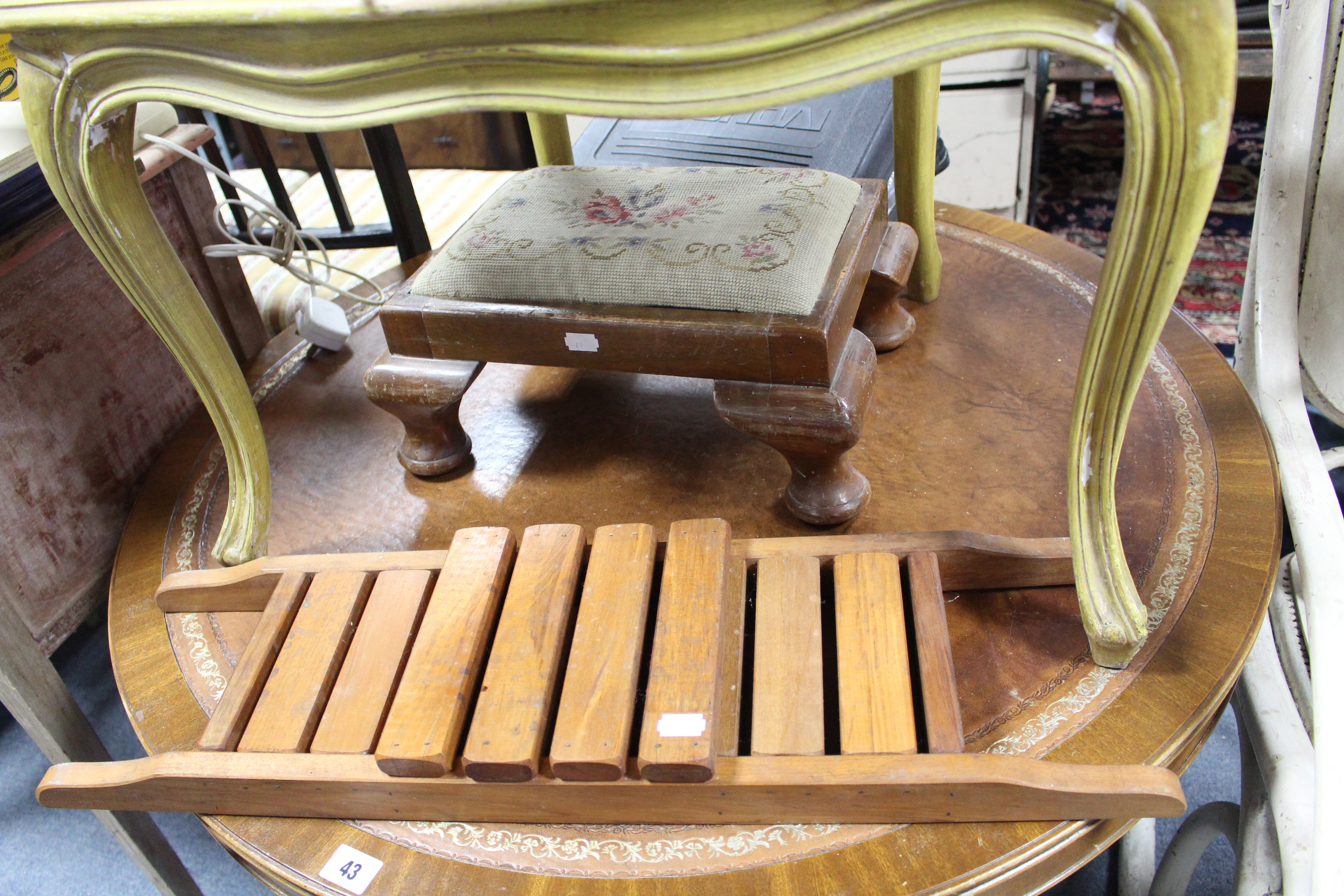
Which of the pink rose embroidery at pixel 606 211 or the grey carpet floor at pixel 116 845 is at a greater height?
the pink rose embroidery at pixel 606 211

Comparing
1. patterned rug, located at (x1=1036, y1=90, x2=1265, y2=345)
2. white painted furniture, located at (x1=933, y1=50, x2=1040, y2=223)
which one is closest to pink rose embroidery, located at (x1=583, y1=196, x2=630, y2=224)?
white painted furniture, located at (x1=933, y1=50, x2=1040, y2=223)

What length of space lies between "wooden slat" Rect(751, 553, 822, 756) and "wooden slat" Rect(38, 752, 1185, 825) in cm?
2

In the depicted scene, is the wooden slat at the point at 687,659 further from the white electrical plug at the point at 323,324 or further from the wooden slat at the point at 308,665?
the white electrical plug at the point at 323,324

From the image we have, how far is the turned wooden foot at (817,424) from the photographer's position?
2.92ft

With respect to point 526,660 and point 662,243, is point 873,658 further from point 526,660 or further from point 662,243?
point 662,243

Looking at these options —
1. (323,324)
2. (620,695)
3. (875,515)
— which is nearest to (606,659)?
(620,695)

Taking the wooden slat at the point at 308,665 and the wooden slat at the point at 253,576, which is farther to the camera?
the wooden slat at the point at 253,576

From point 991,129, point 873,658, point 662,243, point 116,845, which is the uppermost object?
point 662,243

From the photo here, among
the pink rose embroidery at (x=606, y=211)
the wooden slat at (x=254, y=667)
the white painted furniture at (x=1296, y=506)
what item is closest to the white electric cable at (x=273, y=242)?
the pink rose embroidery at (x=606, y=211)

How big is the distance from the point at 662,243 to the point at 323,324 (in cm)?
60

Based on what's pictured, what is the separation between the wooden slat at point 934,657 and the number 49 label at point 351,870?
438 millimetres

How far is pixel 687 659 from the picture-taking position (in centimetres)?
77

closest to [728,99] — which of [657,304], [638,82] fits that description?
[638,82]

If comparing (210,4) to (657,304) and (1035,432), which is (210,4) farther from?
(1035,432)
